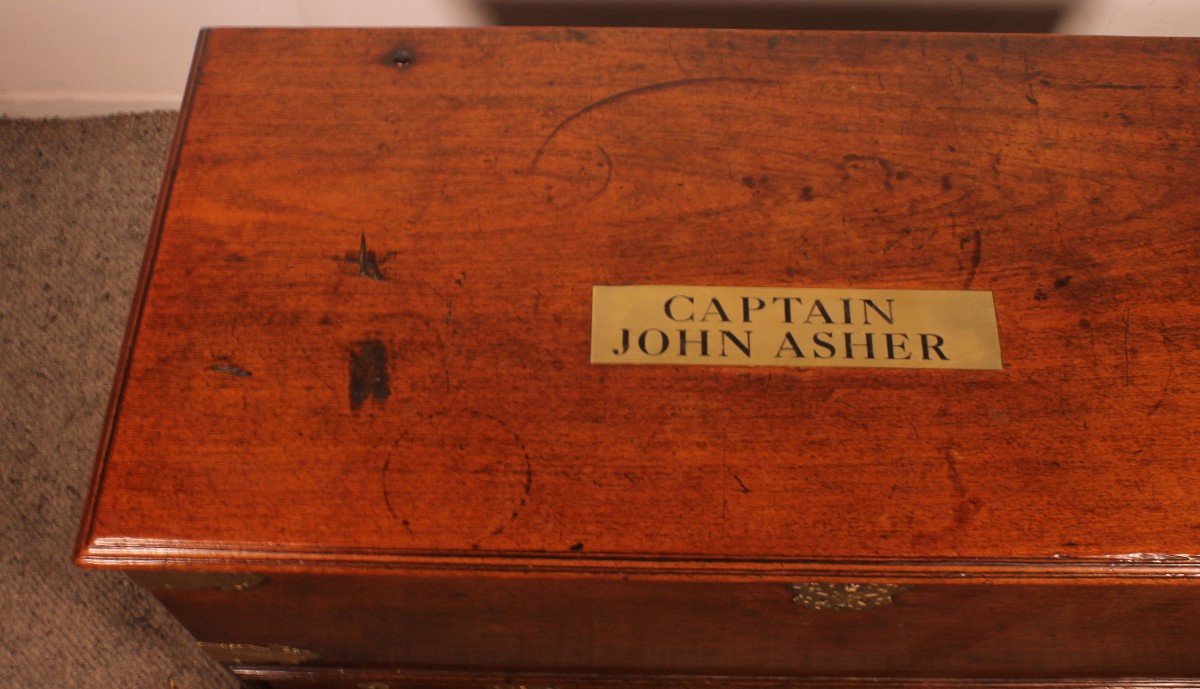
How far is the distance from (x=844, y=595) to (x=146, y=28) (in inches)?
53.1

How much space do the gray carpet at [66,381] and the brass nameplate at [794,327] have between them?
746 mm

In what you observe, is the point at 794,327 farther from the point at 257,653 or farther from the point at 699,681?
the point at 257,653

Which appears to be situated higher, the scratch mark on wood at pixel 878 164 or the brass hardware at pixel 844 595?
the scratch mark on wood at pixel 878 164

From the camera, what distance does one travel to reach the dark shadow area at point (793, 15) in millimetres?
1235

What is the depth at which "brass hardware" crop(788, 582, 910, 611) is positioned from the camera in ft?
2.66

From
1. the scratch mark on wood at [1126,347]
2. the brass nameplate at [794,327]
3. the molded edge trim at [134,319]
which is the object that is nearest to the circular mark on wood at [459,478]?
the brass nameplate at [794,327]

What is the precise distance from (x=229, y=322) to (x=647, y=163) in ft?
1.45

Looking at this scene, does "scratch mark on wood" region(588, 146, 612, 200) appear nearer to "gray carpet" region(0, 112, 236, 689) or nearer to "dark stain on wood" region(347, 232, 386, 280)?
"dark stain on wood" region(347, 232, 386, 280)

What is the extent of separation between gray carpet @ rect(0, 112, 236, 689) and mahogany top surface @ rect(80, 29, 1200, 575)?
1.72 ft

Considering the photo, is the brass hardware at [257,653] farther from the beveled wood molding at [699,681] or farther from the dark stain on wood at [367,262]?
the dark stain on wood at [367,262]

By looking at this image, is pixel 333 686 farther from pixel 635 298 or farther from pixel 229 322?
pixel 635 298

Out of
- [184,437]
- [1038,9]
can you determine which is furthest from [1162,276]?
[184,437]

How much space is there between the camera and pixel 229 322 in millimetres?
896

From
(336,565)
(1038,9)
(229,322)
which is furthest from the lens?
(1038,9)
